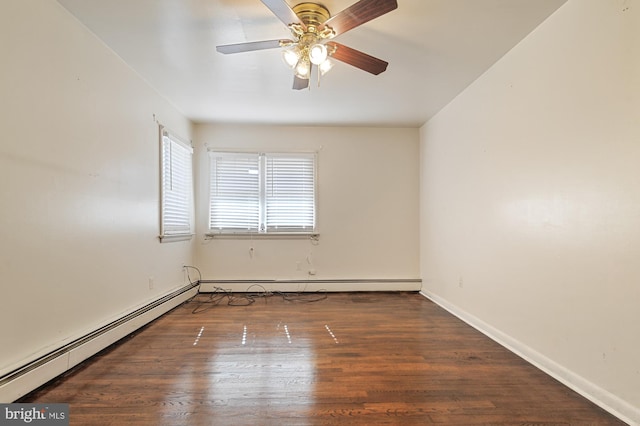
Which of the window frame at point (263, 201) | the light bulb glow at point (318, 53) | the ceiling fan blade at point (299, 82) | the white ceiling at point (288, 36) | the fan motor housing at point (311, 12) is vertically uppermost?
the white ceiling at point (288, 36)

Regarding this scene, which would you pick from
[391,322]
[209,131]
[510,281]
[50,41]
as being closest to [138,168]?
[50,41]

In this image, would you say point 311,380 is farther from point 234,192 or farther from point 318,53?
point 234,192

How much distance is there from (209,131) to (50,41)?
2.73 m

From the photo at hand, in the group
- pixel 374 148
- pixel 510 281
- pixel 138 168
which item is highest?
pixel 374 148

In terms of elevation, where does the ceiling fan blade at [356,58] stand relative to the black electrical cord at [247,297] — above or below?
above

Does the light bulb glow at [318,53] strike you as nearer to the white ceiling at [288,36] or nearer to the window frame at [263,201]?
the white ceiling at [288,36]

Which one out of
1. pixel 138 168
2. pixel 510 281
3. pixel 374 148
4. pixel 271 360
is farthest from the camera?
pixel 374 148

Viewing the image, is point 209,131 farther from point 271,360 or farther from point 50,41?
point 271,360

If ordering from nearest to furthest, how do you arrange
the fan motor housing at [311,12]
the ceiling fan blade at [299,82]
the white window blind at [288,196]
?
the fan motor housing at [311,12]
the ceiling fan blade at [299,82]
the white window blind at [288,196]

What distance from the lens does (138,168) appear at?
3238 mm

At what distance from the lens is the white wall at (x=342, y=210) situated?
4824mm

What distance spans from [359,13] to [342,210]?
327 cm

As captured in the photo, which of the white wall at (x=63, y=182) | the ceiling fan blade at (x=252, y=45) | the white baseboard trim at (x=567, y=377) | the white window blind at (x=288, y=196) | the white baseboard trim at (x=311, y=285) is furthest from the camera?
the white window blind at (x=288, y=196)

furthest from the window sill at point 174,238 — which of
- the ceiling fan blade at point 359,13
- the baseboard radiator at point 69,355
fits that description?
the ceiling fan blade at point 359,13
